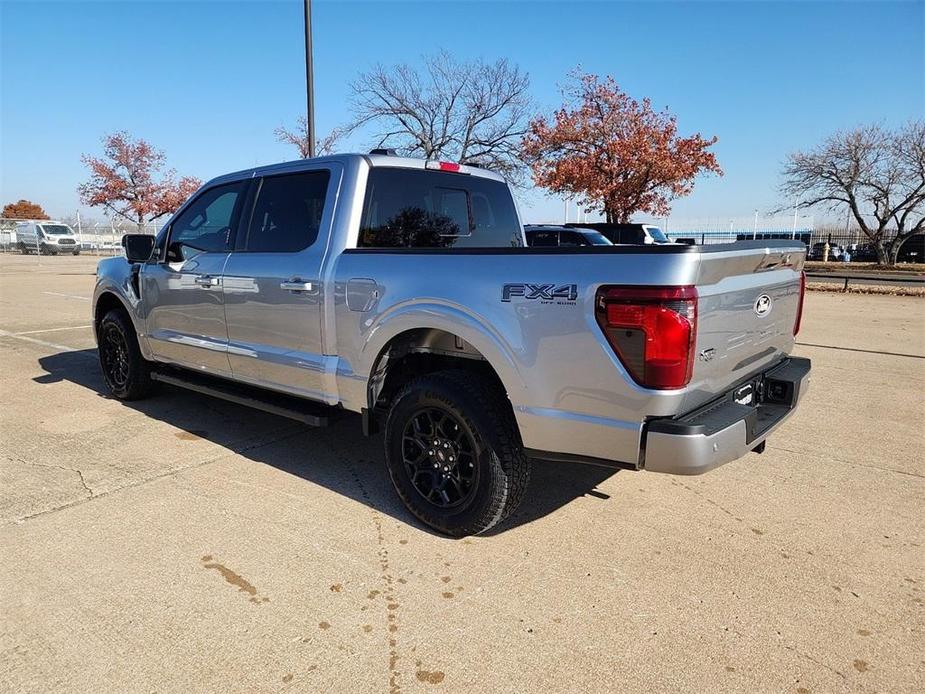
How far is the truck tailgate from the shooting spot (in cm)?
270

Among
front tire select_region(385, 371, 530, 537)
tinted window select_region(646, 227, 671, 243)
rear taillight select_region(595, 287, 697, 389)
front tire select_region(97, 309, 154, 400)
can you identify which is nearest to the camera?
rear taillight select_region(595, 287, 697, 389)

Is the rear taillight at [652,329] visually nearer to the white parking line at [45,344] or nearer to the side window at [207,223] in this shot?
the side window at [207,223]

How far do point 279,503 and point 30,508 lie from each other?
1390 mm

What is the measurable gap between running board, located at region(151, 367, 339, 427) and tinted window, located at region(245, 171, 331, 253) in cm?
98

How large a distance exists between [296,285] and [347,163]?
0.79 metres

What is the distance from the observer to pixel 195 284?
4.66m

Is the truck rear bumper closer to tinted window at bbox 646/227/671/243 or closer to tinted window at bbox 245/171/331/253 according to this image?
tinted window at bbox 245/171/331/253

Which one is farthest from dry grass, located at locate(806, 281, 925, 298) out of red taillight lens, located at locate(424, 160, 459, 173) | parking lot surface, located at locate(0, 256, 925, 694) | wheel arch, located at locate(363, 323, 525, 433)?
wheel arch, located at locate(363, 323, 525, 433)

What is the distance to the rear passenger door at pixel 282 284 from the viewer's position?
384cm

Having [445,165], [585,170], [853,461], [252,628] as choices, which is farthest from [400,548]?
[585,170]

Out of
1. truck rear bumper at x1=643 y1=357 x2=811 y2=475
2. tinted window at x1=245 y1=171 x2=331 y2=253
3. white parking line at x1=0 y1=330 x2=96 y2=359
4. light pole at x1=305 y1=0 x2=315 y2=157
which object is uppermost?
light pole at x1=305 y1=0 x2=315 y2=157

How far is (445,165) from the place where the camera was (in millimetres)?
4328

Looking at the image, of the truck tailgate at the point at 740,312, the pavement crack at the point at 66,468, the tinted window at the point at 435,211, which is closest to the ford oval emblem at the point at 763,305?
the truck tailgate at the point at 740,312

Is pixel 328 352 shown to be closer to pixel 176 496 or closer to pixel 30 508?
pixel 176 496
